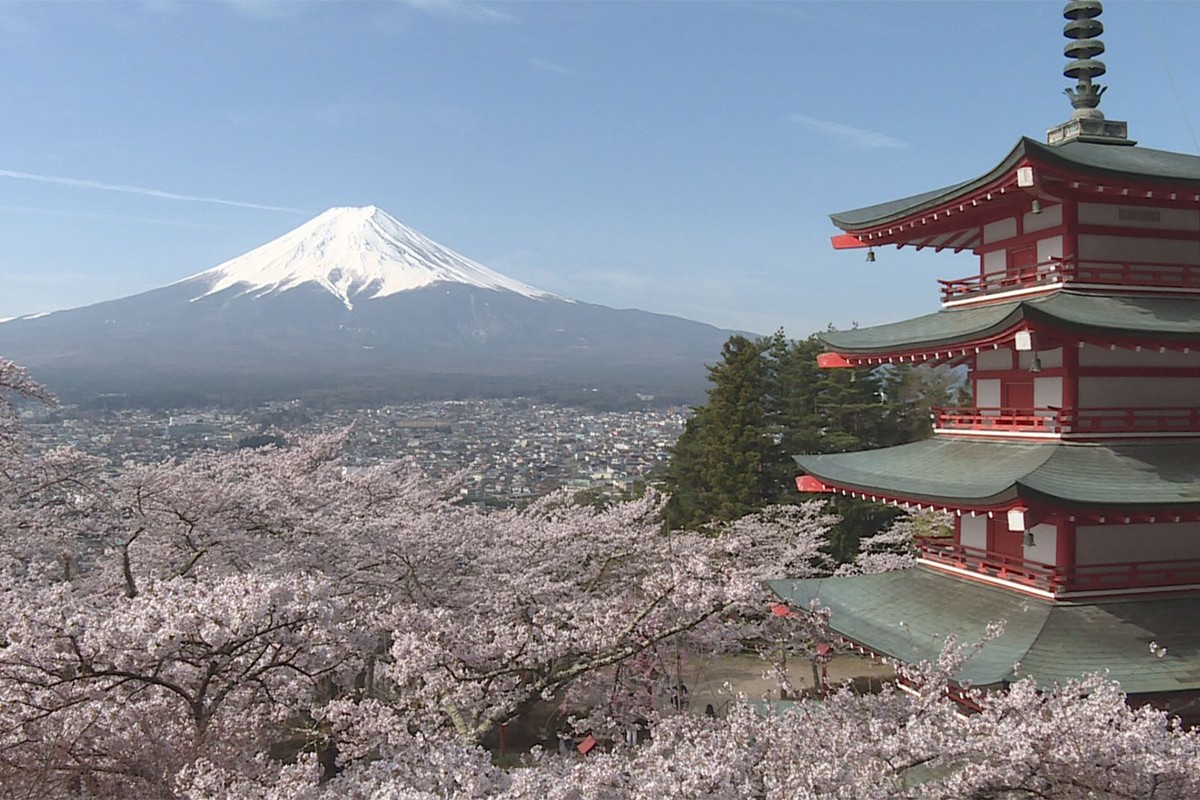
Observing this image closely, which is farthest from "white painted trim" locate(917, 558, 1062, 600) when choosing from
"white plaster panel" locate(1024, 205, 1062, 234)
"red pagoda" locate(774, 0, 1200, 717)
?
"white plaster panel" locate(1024, 205, 1062, 234)

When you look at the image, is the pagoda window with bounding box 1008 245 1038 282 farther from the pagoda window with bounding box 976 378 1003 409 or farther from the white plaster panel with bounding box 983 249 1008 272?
the pagoda window with bounding box 976 378 1003 409

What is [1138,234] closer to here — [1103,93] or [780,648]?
[1103,93]

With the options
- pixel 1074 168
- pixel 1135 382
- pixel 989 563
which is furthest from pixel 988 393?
pixel 1074 168

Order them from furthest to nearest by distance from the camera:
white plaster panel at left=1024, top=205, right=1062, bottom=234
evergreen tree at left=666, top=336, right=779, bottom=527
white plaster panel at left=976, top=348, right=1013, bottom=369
A: evergreen tree at left=666, top=336, right=779, bottom=527, white plaster panel at left=976, top=348, right=1013, bottom=369, white plaster panel at left=1024, top=205, right=1062, bottom=234

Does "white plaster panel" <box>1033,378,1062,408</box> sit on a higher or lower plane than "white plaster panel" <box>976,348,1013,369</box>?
lower

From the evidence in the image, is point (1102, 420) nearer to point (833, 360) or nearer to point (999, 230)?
point (999, 230)
